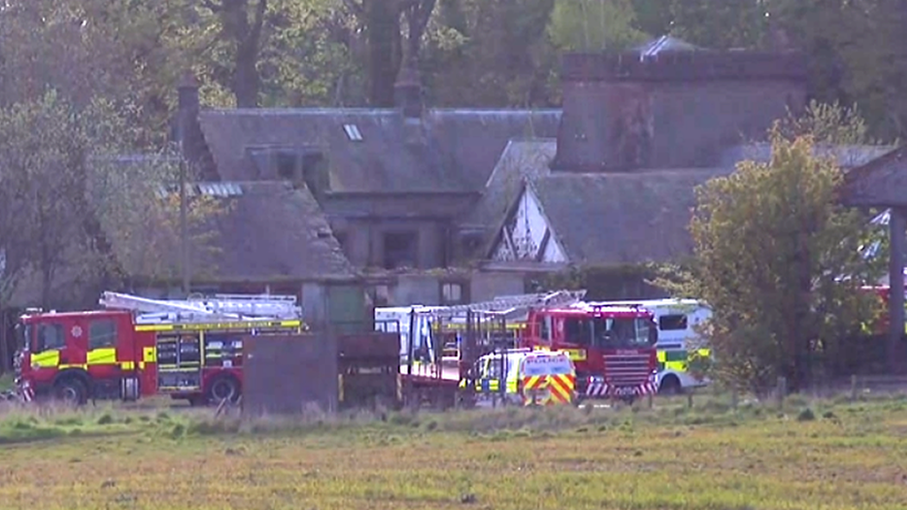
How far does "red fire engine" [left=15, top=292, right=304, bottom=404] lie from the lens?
48.7 m

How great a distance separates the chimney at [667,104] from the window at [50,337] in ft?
102

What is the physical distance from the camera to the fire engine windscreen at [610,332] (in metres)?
46.9

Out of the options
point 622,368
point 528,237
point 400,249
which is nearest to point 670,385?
point 622,368

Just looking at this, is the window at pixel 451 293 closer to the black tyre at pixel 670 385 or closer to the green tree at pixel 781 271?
the black tyre at pixel 670 385

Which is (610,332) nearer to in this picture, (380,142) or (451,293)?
(451,293)

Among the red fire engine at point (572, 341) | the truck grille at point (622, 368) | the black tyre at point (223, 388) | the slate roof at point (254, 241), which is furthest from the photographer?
the slate roof at point (254, 241)

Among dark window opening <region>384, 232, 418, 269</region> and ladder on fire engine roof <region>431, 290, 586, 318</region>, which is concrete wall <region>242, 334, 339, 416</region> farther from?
dark window opening <region>384, 232, 418, 269</region>

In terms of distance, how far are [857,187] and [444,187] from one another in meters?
36.7

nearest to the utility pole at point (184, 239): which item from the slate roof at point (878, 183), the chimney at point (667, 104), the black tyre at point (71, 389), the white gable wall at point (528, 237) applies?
the black tyre at point (71, 389)

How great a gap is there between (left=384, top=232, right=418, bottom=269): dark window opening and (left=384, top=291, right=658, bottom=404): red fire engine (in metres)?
28.0

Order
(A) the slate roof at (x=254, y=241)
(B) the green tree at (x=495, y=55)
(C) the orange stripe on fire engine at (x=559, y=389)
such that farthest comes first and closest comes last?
(B) the green tree at (x=495, y=55), (A) the slate roof at (x=254, y=241), (C) the orange stripe on fire engine at (x=559, y=389)

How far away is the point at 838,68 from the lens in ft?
273

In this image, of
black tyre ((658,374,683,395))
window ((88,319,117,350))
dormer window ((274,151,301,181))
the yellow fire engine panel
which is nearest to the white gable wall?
dormer window ((274,151,301,181))

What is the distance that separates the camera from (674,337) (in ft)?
168
